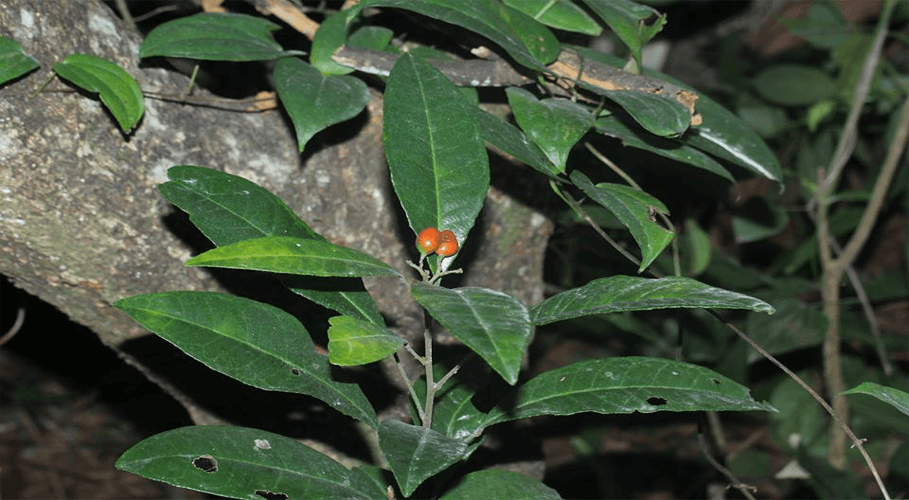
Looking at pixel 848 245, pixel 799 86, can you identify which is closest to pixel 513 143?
pixel 848 245

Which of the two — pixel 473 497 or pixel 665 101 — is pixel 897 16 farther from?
pixel 473 497

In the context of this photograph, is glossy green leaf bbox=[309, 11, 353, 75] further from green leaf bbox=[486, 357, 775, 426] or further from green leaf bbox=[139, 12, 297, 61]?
green leaf bbox=[486, 357, 775, 426]

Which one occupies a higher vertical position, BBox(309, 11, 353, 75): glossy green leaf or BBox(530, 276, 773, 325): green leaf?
BBox(309, 11, 353, 75): glossy green leaf

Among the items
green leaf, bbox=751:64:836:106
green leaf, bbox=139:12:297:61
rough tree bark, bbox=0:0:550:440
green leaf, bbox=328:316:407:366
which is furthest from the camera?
green leaf, bbox=751:64:836:106

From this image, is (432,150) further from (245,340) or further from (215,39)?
(215,39)

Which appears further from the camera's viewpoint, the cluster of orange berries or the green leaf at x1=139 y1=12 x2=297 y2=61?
the green leaf at x1=139 y1=12 x2=297 y2=61

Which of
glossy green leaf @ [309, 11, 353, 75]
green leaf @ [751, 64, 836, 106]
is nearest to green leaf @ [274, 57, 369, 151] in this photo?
glossy green leaf @ [309, 11, 353, 75]

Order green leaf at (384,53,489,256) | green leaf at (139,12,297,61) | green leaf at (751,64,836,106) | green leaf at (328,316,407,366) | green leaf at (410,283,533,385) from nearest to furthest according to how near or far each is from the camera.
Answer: green leaf at (410,283,533,385) < green leaf at (328,316,407,366) < green leaf at (384,53,489,256) < green leaf at (139,12,297,61) < green leaf at (751,64,836,106)
